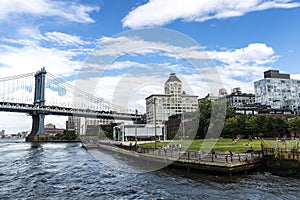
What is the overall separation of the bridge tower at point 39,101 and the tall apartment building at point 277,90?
130921 millimetres

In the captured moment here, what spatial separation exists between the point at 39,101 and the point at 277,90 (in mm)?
142926

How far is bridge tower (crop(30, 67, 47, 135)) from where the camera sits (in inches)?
5349

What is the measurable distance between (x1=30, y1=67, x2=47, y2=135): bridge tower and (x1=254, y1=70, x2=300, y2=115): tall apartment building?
13092cm

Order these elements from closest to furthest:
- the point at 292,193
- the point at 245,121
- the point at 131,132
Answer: the point at 292,193 < the point at 245,121 < the point at 131,132

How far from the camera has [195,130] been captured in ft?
288

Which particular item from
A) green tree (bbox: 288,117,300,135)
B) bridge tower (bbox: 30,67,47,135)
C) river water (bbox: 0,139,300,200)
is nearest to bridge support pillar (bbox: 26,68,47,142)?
bridge tower (bbox: 30,67,47,135)

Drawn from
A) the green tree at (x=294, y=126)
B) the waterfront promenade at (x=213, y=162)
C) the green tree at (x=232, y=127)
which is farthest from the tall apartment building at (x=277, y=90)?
the waterfront promenade at (x=213, y=162)

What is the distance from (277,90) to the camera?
173 metres

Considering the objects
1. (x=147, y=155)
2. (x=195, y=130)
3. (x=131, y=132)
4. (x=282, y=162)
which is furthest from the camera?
(x=131, y=132)

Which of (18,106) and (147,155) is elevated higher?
(18,106)

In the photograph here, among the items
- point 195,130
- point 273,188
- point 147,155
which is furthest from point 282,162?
point 195,130

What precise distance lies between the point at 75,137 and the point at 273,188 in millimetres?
165717

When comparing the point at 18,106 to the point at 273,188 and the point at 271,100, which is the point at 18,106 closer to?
the point at 273,188

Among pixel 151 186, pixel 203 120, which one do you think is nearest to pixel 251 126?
pixel 203 120
